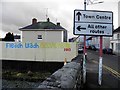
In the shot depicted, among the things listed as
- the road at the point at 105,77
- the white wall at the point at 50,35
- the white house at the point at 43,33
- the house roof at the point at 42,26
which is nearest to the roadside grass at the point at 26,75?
the road at the point at 105,77

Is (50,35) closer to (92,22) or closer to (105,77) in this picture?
(105,77)

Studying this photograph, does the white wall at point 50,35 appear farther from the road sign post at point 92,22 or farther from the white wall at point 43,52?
the road sign post at point 92,22

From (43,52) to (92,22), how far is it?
28.1 metres

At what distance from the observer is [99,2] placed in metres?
23.2

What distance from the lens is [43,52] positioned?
126 feet

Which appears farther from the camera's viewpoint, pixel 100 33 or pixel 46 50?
pixel 46 50

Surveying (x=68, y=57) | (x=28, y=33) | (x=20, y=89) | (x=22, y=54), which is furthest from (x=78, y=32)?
(x=28, y=33)

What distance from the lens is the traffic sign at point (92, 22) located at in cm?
1048

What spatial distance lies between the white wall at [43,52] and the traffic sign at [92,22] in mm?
25683

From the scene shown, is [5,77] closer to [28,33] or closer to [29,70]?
[29,70]

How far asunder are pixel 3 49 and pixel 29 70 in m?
5.24

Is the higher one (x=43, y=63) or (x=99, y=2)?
(x=99, y=2)

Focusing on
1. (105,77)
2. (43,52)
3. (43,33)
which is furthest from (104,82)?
(43,33)

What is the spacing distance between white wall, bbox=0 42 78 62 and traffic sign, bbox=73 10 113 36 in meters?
25.7
